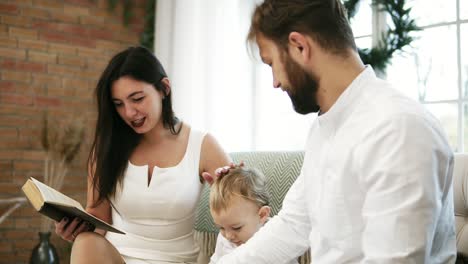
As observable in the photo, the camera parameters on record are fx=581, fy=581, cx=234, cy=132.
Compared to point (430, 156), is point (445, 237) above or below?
below

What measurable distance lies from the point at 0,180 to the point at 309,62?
3.06m

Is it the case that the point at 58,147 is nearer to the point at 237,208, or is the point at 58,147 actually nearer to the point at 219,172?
the point at 219,172

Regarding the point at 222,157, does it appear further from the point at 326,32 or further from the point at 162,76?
the point at 326,32

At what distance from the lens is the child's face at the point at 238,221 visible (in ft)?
5.78

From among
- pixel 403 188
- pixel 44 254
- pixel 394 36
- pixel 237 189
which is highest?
pixel 394 36

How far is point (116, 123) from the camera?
2.18m

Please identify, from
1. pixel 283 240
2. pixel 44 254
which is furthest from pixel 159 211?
pixel 44 254

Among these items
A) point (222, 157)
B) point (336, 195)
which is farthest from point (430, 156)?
point (222, 157)

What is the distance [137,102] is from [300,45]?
38.0 inches

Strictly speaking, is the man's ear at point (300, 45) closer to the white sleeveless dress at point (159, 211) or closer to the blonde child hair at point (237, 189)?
the blonde child hair at point (237, 189)

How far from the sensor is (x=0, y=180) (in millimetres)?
3742

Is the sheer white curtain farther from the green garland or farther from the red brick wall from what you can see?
the red brick wall

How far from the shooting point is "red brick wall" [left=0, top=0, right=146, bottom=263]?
12.5 feet

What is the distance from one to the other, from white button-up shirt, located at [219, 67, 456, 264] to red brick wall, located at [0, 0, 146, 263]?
2.85 m
